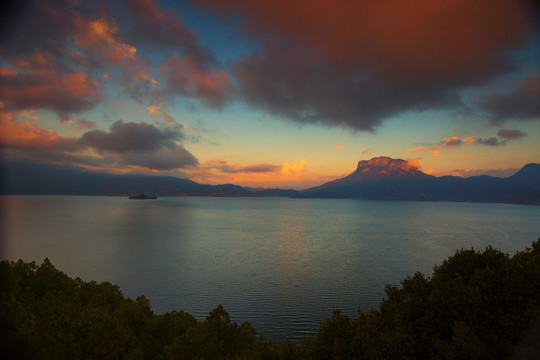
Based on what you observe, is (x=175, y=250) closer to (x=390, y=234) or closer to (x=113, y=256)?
(x=113, y=256)

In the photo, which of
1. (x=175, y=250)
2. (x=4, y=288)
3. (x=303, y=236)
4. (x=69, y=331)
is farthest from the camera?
(x=303, y=236)

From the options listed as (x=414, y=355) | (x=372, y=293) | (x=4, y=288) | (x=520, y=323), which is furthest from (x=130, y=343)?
(x=372, y=293)

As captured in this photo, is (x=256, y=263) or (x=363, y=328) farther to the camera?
(x=256, y=263)

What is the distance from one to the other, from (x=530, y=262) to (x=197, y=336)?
33992 millimetres

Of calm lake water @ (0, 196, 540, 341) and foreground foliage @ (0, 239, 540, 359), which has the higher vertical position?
foreground foliage @ (0, 239, 540, 359)

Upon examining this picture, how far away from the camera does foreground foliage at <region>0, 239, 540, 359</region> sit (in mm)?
22797

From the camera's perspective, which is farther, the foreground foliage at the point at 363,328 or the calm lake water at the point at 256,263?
the calm lake water at the point at 256,263

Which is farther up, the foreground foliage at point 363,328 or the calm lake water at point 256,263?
the foreground foliage at point 363,328

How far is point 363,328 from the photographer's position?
88.9 ft

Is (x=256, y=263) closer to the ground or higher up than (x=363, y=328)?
closer to the ground

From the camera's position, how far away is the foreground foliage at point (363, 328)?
74.8 feet

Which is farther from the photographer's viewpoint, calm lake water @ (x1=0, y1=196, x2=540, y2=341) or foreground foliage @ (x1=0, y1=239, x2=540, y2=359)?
calm lake water @ (x1=0, y1=196, x2=540, y2=341)

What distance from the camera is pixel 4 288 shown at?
1337 inches

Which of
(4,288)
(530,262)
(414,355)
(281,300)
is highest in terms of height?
(530,262)
